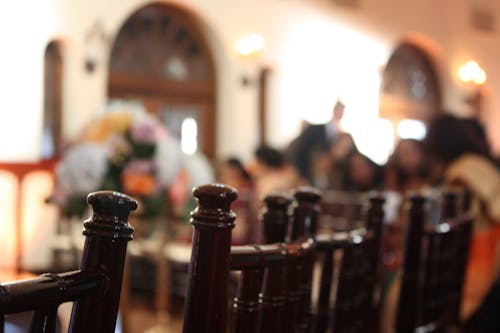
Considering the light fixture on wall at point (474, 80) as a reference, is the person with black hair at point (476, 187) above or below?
below

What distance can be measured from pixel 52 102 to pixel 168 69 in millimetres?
1504

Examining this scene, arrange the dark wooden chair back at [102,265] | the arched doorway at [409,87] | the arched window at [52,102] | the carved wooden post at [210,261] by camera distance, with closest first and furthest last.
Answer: the dark wooden chair back at [102,265], the carved wooden post at [210,261], the arched window at [52,102], the arched doorway at [409,87]

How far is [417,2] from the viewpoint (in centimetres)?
1065

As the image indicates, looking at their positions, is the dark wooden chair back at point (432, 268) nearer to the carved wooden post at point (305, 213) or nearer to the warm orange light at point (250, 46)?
the carved wooden post at point (305, 213)

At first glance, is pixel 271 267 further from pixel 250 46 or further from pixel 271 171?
pixel 250 46

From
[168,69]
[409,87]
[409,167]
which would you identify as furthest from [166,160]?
[409,87]

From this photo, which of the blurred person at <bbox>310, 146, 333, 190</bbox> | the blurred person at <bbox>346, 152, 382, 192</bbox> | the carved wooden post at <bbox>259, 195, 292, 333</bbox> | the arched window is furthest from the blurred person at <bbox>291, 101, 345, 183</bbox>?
the carved wooden post at <bbox>259, 195, 292, 333</bbox>

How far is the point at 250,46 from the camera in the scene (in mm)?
8305

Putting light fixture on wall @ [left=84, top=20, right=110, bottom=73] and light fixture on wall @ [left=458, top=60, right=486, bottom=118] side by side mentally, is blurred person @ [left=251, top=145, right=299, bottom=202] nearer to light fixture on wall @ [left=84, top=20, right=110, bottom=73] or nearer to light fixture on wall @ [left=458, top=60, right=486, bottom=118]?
light fixture on wall @ [left=84, top=20, right=110, bottom=73]

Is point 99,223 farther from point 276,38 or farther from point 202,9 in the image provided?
point 276,38

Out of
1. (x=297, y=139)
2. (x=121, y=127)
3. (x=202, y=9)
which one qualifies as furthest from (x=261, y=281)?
(x=202, y=9)

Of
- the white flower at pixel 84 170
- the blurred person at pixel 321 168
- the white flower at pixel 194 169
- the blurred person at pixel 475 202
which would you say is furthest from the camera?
the blurred person at pixel 321 168

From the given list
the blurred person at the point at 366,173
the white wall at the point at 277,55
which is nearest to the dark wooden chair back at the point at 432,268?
the blurred person at the point at 366,173

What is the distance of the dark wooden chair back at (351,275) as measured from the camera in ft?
4.42
